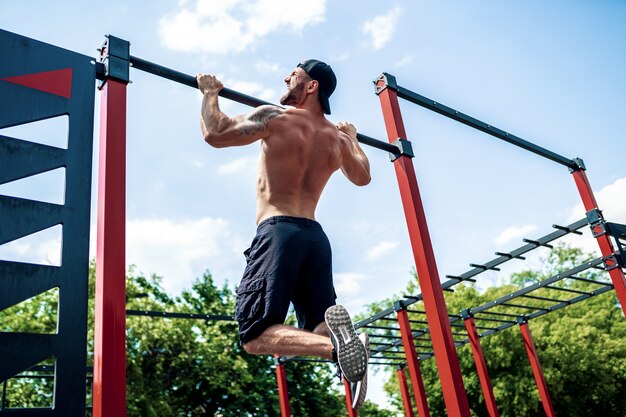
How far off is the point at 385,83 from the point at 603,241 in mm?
3611

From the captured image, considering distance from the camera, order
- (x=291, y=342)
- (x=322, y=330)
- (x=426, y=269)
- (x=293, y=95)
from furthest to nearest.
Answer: (x=426, y=269)
(x=293, y=95)
(x=322, y=330)
(x=291, y=342)

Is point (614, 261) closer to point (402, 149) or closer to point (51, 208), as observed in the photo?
point (402, 149)

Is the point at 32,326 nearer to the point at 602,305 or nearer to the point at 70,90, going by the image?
the point at 70,90

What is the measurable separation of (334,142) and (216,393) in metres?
18.2

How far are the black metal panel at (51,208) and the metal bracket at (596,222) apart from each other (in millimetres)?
5793

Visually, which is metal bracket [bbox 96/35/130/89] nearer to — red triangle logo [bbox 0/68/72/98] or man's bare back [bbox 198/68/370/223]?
red triangle logo [bbox 0/68/72/98]

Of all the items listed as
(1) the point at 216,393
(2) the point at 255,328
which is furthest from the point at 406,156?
(1) the point at 216,393

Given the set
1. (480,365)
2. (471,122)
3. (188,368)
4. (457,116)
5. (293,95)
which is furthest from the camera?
(188,368)

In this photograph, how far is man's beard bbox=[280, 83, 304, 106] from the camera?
10.9 ft

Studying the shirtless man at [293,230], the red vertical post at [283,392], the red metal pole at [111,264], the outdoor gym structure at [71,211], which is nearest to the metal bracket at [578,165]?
the shirtless man at [293,230]

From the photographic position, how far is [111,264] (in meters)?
2.59

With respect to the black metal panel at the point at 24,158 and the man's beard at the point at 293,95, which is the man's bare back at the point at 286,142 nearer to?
the man's beard at the point at 293,95

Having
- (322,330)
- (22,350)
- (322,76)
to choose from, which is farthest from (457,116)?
(22,350)

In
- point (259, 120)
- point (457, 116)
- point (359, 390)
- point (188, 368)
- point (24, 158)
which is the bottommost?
point (359, 390)
